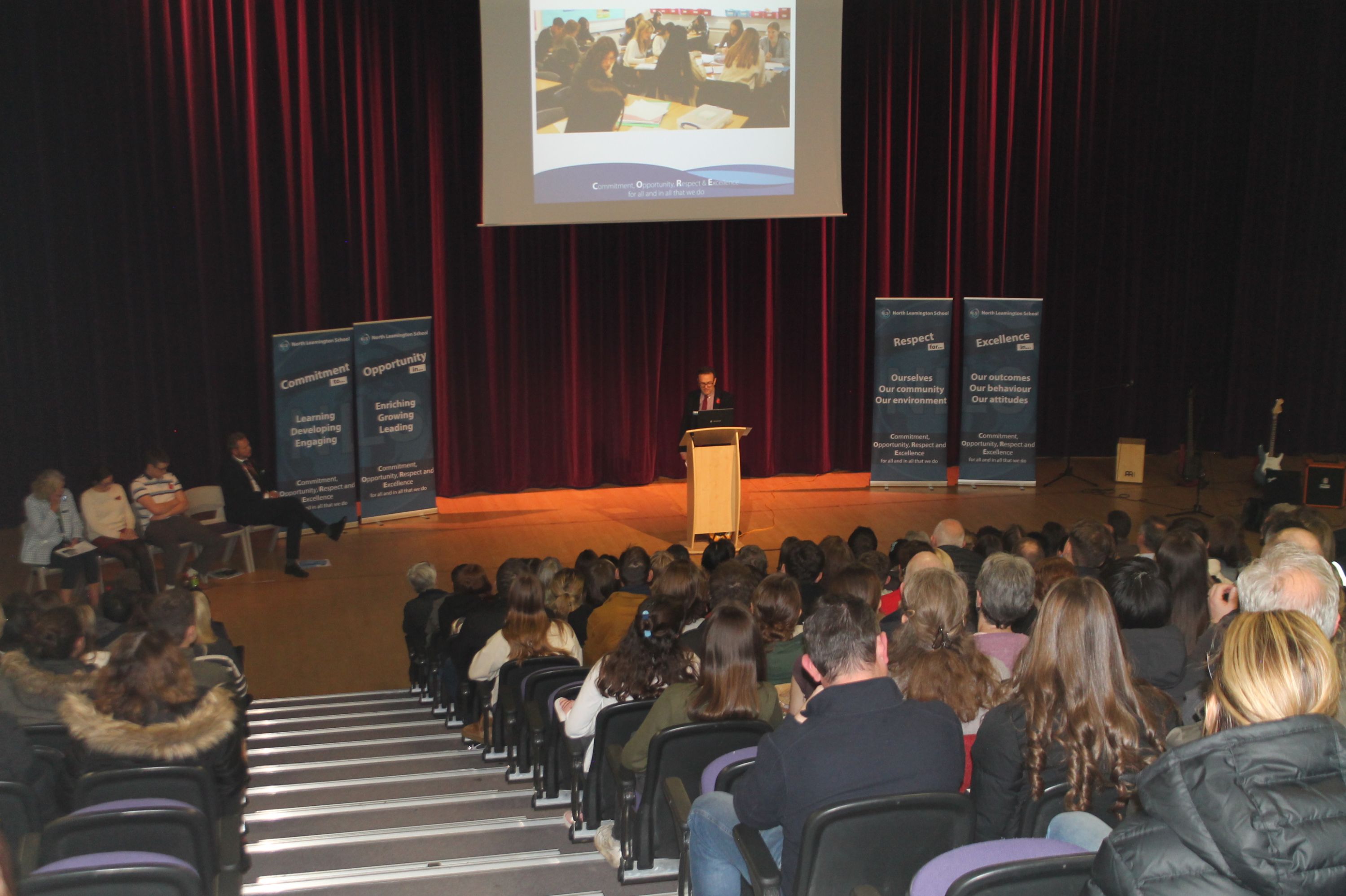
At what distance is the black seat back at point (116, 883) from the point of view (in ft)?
6.63

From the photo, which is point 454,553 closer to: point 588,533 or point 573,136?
point 588,533

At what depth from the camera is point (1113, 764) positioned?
8.06ft

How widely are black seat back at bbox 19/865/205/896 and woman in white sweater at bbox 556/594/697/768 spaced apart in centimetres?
140

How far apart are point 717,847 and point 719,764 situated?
0.22m

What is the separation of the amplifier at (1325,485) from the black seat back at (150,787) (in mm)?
9609

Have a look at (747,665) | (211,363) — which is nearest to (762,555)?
(747,665)

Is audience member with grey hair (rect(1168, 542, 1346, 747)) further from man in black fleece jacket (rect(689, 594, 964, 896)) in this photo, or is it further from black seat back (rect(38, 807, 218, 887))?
black seat back (rect(38, 807, 218, 887))

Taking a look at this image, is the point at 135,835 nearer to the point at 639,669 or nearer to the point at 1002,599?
the point at 639,669

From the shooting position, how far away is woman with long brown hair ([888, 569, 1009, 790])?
9.56ft

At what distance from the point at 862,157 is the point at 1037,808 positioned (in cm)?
966

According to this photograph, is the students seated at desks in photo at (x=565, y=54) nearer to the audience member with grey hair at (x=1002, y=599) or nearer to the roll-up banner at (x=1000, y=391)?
the roll-up banner at (x=1000, y=391)

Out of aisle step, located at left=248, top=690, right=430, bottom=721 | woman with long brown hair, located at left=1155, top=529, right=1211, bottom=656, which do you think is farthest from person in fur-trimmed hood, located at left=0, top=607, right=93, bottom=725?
woman with long brown hair, located at left=1155, top=529, right=1211, bottom=656

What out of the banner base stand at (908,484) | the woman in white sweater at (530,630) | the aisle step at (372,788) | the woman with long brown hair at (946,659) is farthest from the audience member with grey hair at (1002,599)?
the banner base stand at (908,484)

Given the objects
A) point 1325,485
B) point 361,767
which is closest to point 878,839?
point 361,767
